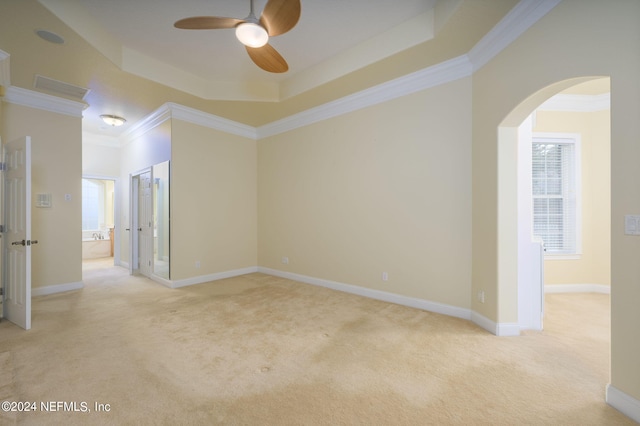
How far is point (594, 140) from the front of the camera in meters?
4.20

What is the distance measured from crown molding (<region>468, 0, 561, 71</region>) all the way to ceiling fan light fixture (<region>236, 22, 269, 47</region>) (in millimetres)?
2111

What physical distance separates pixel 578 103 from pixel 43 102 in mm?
8186

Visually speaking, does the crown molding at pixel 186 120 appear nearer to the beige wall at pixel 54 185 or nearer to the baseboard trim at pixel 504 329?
the beige wall at pixel 54 185

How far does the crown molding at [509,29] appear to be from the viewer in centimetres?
216

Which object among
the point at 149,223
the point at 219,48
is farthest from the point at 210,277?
the point at 219,48

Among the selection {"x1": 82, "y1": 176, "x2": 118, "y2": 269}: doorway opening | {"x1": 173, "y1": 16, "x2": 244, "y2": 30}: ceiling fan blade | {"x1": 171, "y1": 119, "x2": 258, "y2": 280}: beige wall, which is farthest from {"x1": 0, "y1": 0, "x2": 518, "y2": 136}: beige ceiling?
{"x1": 82, "y1": 176, "x2": 118, "y2": 269}: doorway opening

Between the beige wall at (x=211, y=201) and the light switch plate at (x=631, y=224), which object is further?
the beige wall at (x=211, y=201)

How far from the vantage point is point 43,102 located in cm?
405

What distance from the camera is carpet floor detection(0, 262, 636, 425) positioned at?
1673 millimetres

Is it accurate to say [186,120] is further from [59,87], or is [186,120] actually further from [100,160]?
[100,160]

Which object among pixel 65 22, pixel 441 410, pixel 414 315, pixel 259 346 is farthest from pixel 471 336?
pixel 65 22

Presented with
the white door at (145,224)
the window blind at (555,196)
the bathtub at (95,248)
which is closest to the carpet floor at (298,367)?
the window blind at (555,196)

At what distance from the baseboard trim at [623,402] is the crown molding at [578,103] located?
162 inches

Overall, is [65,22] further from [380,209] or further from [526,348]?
[526,348]
